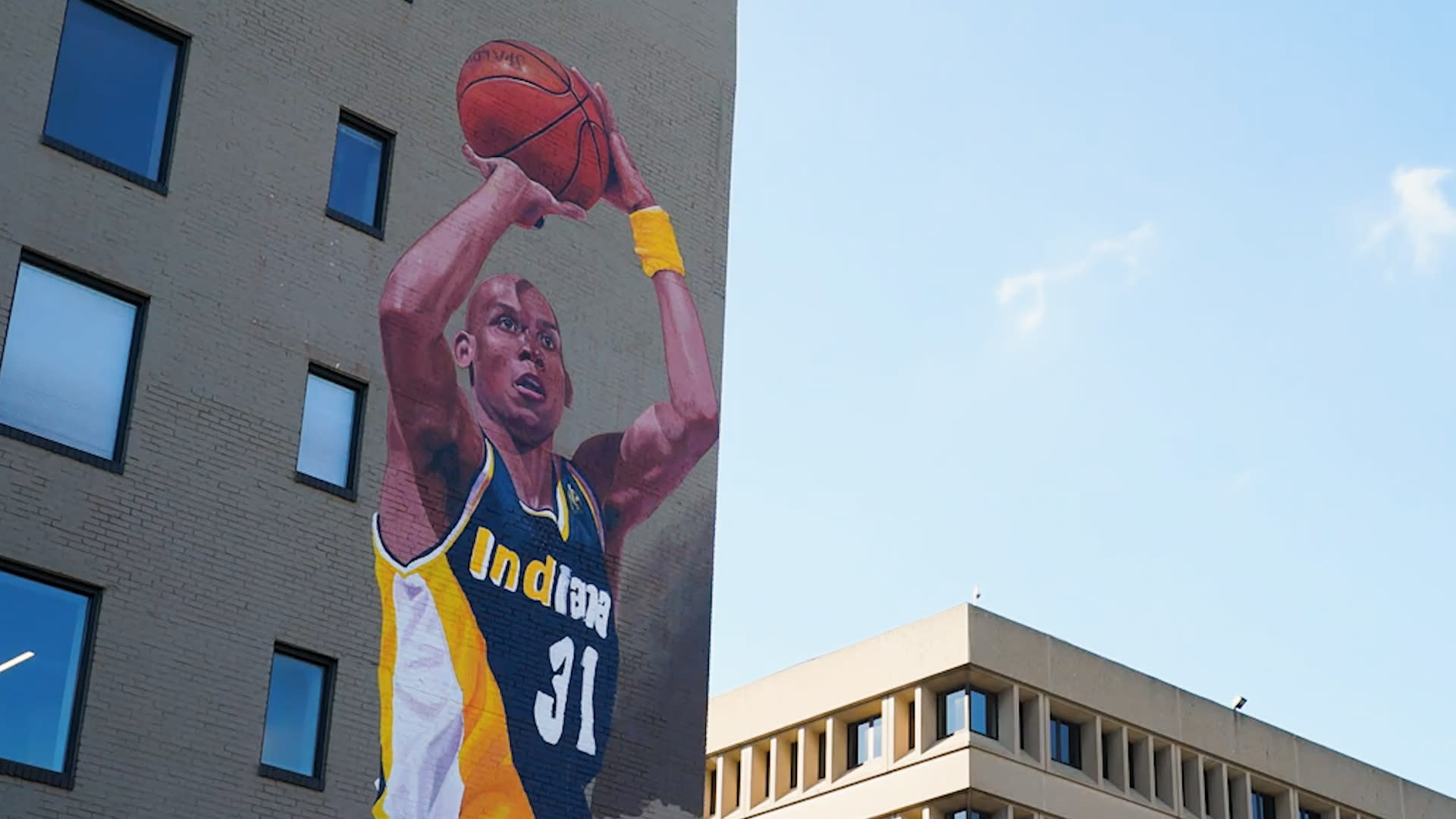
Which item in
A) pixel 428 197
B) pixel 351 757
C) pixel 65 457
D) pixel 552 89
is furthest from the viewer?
pixel 552 89

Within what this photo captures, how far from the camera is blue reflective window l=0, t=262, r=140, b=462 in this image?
26250 millimetres

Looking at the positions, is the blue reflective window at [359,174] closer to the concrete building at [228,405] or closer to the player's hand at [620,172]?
the concrete building at [228,405]

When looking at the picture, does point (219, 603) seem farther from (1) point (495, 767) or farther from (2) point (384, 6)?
(2) point (384, 6)

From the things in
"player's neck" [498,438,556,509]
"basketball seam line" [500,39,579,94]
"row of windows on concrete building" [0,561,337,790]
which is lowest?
"row of windows on concrete building" [0,561,337,790]

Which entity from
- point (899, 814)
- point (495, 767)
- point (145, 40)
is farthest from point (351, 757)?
point (899, 814)

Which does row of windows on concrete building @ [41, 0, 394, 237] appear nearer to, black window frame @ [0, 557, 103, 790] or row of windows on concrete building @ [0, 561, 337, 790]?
black window frame @ [0, 557, 103, 790]

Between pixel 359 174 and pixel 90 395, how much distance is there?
636 cm

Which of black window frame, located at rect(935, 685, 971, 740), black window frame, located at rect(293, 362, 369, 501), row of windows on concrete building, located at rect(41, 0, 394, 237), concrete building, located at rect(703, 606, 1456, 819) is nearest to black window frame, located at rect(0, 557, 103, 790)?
black window frame, located at rect(293, 362, 369, 501)

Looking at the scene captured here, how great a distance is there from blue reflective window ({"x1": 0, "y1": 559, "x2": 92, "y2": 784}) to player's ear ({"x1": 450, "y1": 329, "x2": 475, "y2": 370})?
25.0ft

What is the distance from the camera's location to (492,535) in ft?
102

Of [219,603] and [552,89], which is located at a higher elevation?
[552,89]

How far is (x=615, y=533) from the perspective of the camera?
108ft

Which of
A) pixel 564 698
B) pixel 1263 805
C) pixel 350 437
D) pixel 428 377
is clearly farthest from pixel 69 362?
pixel 1263 805

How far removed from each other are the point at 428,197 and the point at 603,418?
15.6 feet
